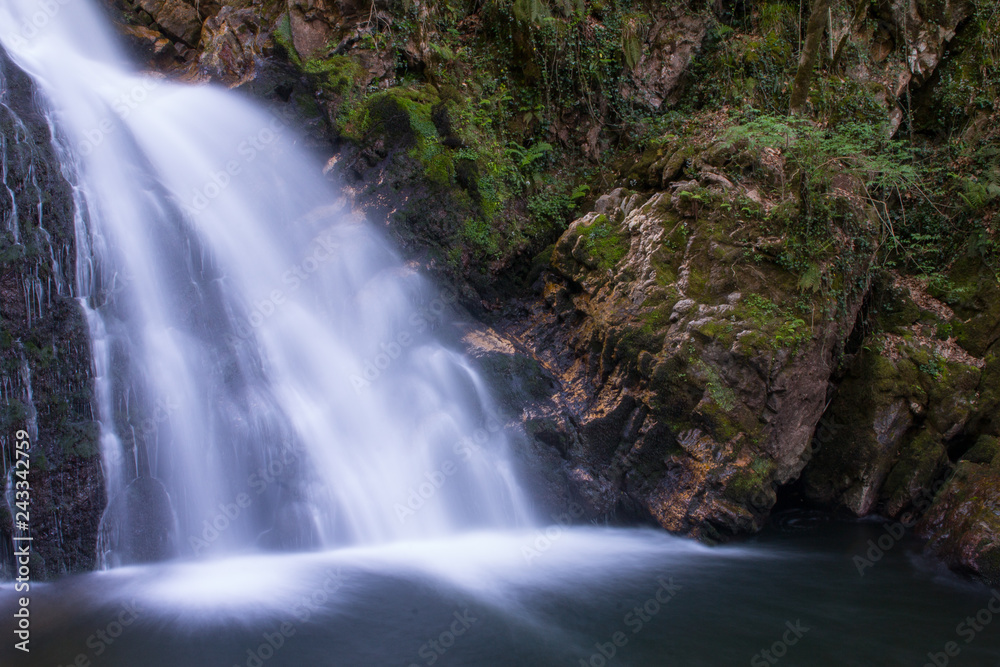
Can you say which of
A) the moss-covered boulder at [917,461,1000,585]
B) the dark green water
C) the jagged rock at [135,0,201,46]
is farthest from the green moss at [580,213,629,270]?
the jagged rock at [135,0,201,46]

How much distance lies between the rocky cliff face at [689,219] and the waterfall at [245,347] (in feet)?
2.33

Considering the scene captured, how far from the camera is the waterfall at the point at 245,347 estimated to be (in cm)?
637

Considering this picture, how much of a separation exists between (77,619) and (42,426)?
78.0 inches

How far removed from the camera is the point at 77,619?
4.94 m

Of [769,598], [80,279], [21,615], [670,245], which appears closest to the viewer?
[21,615]

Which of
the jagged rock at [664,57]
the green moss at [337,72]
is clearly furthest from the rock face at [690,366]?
the green moss at [337,72]

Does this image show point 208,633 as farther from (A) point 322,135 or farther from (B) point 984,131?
(B) point 984,131

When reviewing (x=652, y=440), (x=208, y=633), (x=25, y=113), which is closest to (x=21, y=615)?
(x=208, y=633)

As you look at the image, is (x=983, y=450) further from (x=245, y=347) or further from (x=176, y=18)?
(x=176, y=18)

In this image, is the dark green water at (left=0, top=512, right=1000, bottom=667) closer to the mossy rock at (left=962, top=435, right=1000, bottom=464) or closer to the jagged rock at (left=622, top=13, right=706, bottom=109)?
the mossy rock at (left=962, top=435, right=1000, bottom=464)

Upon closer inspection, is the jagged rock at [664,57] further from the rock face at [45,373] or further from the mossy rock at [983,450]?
the rock face at [45,373]

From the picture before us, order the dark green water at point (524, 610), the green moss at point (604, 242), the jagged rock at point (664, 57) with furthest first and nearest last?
1. the jagged rock at point (664, 57)
2. the green moss at point (604, 242)
3. the dark green water at point (524, 610)

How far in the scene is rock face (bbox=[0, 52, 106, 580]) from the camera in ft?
18.6

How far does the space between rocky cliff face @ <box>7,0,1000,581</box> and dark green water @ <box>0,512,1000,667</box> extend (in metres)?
0.80
